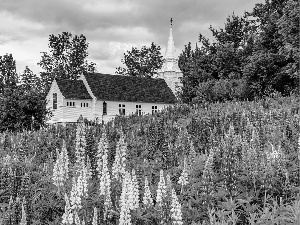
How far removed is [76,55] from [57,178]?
202 feet

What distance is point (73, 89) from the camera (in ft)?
169

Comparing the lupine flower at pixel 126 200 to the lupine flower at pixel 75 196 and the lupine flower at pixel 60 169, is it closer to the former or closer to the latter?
the lupine flower at pixel 75 196

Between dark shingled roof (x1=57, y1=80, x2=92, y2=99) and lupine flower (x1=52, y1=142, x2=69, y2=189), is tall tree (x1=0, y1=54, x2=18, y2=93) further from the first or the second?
lupine flower (x1=52, y1=142, x2=69, y2=189)

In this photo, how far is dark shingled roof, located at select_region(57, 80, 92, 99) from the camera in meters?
50.4

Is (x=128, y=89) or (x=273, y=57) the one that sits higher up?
(x=273, y=57)

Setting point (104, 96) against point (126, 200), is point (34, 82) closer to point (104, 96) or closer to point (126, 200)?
point (104, 96)

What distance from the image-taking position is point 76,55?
66812mm

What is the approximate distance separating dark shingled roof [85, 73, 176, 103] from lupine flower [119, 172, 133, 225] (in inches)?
1841

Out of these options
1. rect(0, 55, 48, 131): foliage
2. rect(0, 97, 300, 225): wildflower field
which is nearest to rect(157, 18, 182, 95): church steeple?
rect(0, 55, 48, 131): foliage

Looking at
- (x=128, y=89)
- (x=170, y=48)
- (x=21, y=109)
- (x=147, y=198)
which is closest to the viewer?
(x=147, y=198)

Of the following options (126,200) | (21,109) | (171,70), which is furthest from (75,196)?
(171,70)

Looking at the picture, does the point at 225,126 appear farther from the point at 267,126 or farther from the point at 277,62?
the point at 277,62

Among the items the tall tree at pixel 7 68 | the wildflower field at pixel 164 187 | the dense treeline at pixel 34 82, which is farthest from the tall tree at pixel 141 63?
the wildflower field at pixel 164 187

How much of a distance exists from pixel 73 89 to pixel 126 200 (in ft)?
157
